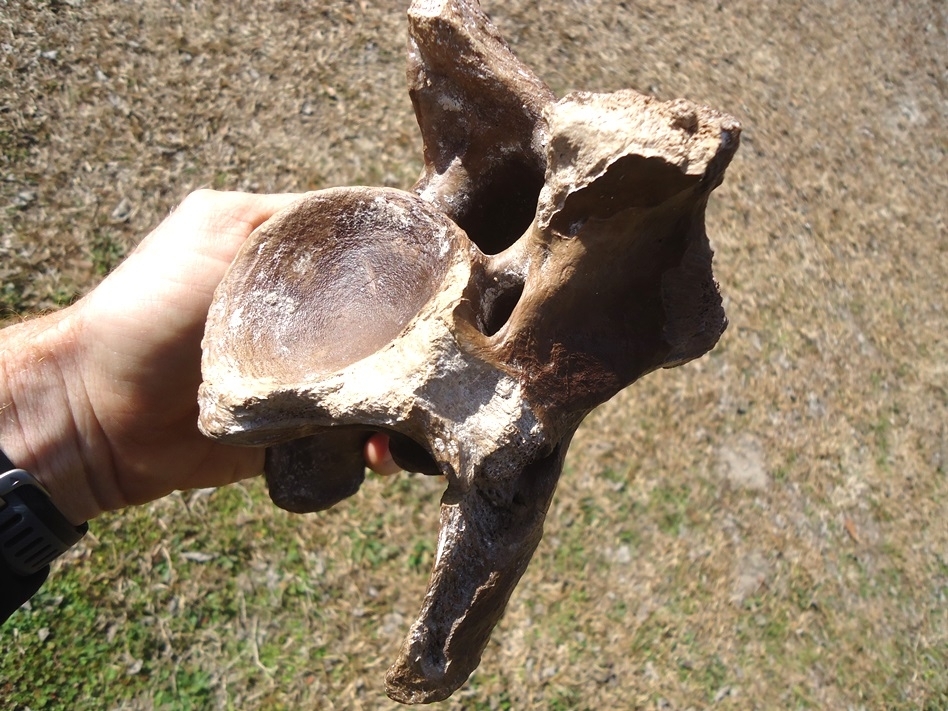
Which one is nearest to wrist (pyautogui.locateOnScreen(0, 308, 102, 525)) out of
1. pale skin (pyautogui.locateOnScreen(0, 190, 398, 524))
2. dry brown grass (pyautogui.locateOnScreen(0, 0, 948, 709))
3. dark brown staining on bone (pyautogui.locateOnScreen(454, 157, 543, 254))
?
pale skin (pyautogui.locateOnScreen(0, 190, 398, 524))

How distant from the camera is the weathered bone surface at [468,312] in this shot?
5.05 ft

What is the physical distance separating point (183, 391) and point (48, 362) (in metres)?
0.38

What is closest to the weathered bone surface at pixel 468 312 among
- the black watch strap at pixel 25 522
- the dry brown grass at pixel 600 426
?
the black watch strap at pixel 25 522

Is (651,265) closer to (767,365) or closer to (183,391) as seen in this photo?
(183,391)

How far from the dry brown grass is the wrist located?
0.95m

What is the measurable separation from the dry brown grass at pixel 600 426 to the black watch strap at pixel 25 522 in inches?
38.3

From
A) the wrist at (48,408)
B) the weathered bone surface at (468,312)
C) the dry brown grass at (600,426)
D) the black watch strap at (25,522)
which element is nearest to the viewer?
the weathered bone surface at (468,312)

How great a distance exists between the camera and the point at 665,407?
4184 mm

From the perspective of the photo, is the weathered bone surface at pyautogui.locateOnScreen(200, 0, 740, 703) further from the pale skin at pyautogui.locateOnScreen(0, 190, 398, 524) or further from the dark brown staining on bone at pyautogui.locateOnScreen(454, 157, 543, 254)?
the pale skin at pyautogui.locateOnScreen(0, 190, 398, 524)

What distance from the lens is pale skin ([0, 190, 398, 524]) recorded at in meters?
2.28

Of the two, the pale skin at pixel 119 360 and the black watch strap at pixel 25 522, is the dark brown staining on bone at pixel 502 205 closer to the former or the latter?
the pale skin at pixel 119 360

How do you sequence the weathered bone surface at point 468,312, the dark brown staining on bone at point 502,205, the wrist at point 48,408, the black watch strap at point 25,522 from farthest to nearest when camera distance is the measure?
1. the wrist at point 48,408
2. the black watch strap at point 25,522
3. the dark brown staining on bone at point 502,205
4. the weathered bone surface at point 468,312

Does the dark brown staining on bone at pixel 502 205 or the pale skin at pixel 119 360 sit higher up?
the dark brown staining on bone at pixel 502 205

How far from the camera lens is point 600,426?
4.04 meters
